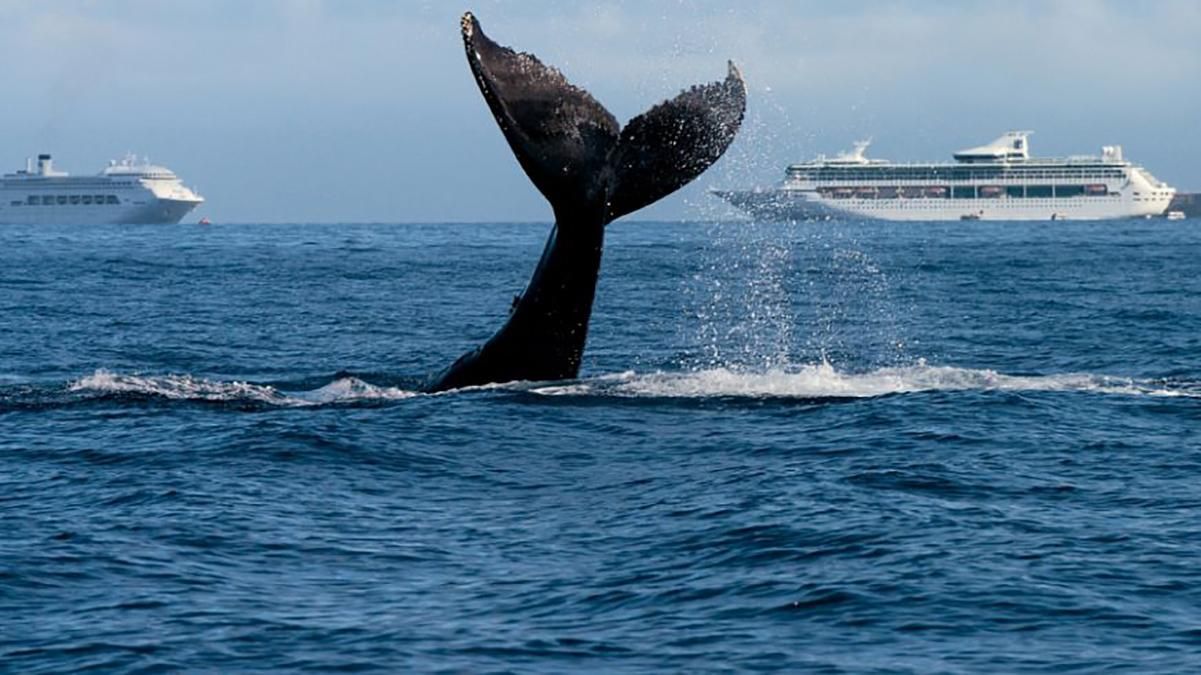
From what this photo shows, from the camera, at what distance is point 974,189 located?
142250mm

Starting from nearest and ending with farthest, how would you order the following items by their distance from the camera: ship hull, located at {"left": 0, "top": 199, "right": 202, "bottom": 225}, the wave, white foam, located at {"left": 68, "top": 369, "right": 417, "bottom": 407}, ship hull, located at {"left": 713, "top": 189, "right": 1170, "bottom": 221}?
the wave → white foam, located at {"left": 68, "top": 369, "right": 417, "bottom": 407} → ship hull, located at {"left": 713, "top": 189, "right": 1170, "bottom": 221} → ship hull, located at {"left": 0, "top": 199, "right": 202, "bottom": 225}

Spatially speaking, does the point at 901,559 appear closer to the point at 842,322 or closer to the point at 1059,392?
the point at 1059,392

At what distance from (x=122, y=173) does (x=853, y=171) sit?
54791mm

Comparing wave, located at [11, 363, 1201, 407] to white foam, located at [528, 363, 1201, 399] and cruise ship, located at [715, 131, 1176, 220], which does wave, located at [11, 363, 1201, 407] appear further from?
cruise ship, located at [715, 131, 1176, 220]

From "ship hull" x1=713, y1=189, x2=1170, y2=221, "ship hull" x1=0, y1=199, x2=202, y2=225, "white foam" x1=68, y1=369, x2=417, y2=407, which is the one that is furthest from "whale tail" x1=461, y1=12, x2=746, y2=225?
"ship hull" x1=0, y1=199, x2=202, y2=225

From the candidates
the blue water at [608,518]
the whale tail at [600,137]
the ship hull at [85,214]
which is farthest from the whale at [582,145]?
the ship hull at [85,214]

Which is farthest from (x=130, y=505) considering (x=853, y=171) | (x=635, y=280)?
(x=853, y=171)

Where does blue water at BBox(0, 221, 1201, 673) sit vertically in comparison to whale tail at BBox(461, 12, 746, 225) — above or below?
below

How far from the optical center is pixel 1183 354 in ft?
73.8

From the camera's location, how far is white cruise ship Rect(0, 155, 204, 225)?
465 feet

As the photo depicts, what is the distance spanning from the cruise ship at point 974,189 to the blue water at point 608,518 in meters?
117

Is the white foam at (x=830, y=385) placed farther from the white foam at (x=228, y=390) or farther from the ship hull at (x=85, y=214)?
the ship hull at (x=85, y=214)

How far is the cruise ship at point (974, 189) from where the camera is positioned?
456 feet

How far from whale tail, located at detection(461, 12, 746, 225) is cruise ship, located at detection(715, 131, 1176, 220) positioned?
12280 cm
